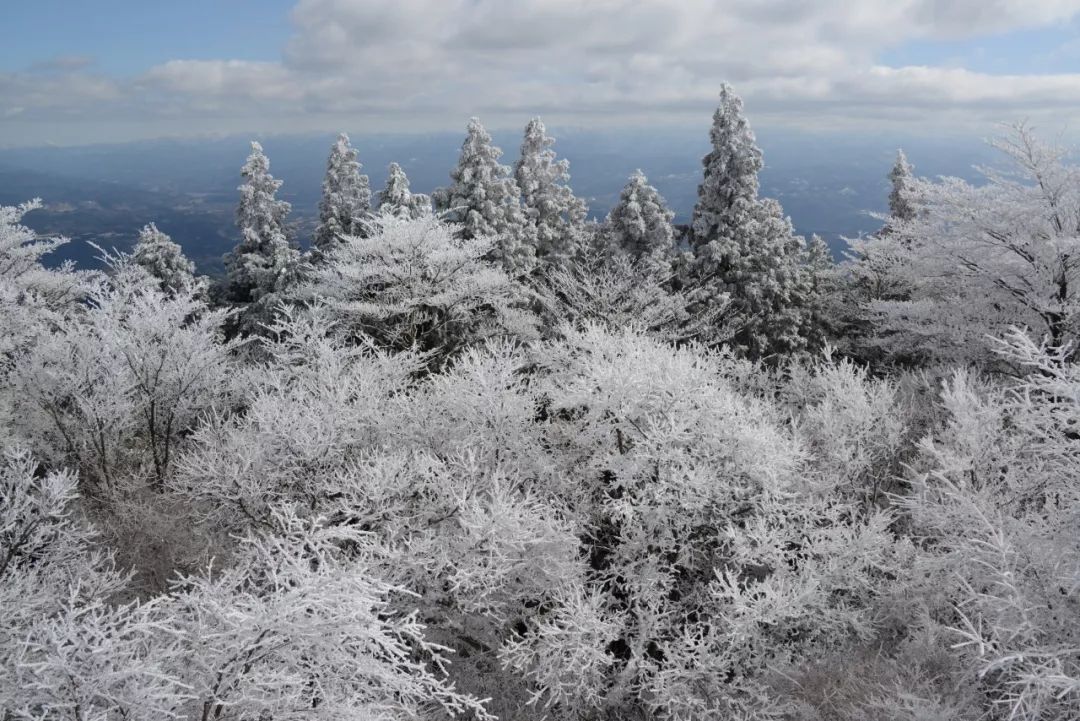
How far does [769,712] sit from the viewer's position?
1057cm

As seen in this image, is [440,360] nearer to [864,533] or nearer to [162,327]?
[162,327]

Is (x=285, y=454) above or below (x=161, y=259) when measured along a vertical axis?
below

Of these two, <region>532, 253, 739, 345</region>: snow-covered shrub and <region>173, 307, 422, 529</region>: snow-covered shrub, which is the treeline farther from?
<region>532, 253, 739, 345</region>: snow-covered shrub

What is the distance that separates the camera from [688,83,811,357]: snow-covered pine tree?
24328mm

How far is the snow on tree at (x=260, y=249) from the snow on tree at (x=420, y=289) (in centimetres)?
329

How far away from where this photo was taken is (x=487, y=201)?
83.9ft

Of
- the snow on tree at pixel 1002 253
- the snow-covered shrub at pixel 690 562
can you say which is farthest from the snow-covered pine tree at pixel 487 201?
the snow on tree at pixel 1002 253

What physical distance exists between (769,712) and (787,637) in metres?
2.21

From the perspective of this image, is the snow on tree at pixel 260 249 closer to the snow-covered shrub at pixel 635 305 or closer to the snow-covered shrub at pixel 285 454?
the snow-covered shrub at pixel 635 305

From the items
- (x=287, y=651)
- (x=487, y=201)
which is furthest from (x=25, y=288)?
(x=287, y=651)

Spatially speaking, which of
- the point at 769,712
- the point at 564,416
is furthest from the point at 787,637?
the point at 564,416

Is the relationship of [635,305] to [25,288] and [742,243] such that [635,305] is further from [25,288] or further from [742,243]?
[25,288]

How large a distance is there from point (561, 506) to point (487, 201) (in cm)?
1543

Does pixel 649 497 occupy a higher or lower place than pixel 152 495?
higher
